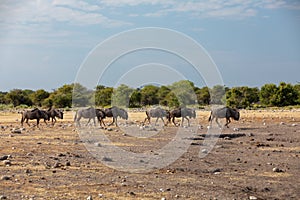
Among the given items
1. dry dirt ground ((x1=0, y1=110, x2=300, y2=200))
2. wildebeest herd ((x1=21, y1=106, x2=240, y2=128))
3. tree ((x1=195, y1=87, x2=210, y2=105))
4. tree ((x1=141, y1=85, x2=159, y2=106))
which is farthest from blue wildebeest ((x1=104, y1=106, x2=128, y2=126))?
tree ((x1=195, y1=87, x2=210, y2=105))

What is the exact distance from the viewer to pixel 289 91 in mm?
76812

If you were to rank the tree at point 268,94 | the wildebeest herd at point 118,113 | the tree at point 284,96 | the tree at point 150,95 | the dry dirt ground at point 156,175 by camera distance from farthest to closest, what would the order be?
the tree at point 268,94 → the tree at point 284,96 → the tree at point 150,95 → the wildebeest herd at point 118,113 → the dry dirt ground at point 156,175

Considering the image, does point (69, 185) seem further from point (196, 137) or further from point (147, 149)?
point (196, 137)

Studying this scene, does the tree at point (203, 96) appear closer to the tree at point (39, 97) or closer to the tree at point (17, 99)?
the tree at point (39, 97)

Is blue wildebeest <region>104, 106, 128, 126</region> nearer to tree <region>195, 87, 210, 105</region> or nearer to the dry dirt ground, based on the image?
the dry dirt ground

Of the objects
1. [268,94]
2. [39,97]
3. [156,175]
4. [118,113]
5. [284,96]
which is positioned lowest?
[156,175]

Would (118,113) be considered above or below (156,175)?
above

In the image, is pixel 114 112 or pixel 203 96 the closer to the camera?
pixel 114 112

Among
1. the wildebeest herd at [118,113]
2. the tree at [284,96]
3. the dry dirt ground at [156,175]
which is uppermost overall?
the tree at [284,96]

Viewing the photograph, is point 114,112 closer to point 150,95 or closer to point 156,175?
point 156,175

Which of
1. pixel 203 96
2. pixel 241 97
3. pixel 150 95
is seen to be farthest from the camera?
pixel 203 96

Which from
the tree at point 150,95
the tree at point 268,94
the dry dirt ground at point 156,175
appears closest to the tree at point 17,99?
the tree at point 150,95

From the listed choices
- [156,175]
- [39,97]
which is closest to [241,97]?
[39,97]

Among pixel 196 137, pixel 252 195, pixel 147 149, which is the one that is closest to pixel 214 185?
pixel 252 195
